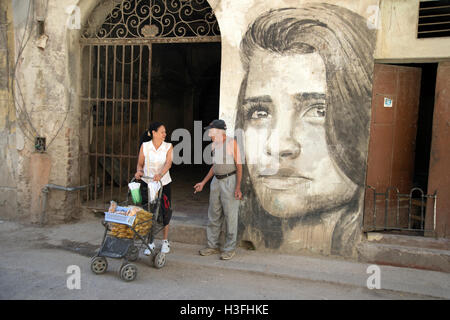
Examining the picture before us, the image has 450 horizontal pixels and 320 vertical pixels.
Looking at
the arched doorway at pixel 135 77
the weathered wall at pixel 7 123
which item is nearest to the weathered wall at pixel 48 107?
the weathered wall at pixel 7 123

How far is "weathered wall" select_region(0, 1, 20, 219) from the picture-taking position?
6.94 meters

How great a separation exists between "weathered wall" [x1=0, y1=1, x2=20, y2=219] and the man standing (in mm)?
3687

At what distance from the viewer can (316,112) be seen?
5504 millimetres

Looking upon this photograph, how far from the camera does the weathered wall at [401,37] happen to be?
17.3 feet

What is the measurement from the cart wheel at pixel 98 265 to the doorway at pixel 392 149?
3.60m

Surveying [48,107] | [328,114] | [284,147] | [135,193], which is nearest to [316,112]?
[328,114]

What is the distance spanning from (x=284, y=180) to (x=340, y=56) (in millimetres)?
1822

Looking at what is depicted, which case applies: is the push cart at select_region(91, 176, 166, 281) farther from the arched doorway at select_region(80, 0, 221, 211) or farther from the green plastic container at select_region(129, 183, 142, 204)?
the arched doorway at select_region(80, 0, 221, 211)

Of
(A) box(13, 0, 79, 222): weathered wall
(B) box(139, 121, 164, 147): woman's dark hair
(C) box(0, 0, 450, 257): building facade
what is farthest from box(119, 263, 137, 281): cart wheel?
(A) box(13, 0, 79, 222): weathered wall

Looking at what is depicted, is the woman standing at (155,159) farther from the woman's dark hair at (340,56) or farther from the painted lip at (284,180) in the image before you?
the woman's dark hair at (340,56)

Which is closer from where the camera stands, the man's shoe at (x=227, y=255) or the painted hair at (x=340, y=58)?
the painted hair at (x=340, y=58)

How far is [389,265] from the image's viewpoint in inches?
211

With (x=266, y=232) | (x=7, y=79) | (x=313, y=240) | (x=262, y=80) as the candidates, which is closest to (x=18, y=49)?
(x=7, y=79)
